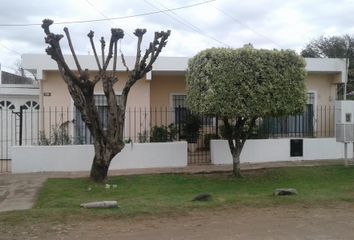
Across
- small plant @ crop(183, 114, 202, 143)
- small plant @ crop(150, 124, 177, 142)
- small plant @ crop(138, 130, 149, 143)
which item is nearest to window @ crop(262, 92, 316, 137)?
small plant @ crop(183, 114, 202, 143)

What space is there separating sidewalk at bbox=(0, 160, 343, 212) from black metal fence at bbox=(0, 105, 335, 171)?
149cm

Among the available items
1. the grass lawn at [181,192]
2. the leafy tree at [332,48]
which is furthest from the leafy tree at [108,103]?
the leafy tree at [332,48]

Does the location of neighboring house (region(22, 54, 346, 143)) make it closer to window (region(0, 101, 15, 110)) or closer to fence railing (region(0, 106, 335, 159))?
fence railing (region(0, 106, 335, 159))

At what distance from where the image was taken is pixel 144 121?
17594 mm

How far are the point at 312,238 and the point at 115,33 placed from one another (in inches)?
265

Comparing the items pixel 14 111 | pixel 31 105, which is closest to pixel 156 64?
pixel 31 105

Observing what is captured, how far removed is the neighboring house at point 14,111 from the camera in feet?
56.6

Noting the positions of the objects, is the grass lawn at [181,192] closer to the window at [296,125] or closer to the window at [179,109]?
the window at [296,125]

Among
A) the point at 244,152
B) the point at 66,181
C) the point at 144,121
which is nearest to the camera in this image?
the point at 66,181

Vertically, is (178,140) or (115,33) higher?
(115,33)

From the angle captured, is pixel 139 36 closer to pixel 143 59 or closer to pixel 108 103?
pixel 143 59

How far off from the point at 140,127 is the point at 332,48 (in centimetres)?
2300

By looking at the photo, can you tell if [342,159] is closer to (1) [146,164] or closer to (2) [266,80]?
(2) [266,80]

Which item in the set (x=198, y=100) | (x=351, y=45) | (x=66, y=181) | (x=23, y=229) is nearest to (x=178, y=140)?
(x=198, y=100)
